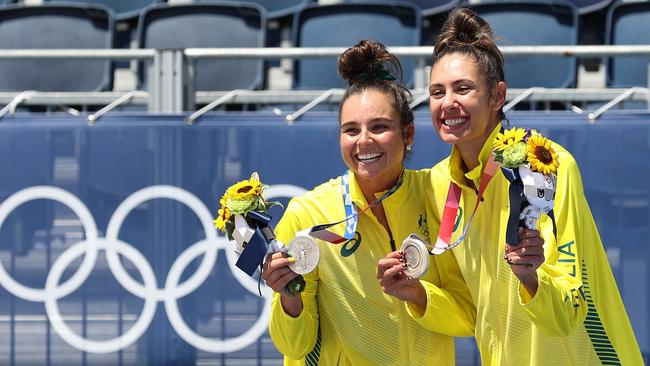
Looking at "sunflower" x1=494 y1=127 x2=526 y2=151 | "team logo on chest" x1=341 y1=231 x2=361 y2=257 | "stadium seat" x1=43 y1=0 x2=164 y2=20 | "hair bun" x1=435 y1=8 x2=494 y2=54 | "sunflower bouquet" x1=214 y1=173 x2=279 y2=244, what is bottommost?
"team logo on chest" x1=341 y1=231 x2=361 y2=257

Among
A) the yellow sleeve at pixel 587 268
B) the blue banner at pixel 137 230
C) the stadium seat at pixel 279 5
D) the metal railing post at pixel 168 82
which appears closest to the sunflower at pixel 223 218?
the yellow sleeve at pixel 587 268

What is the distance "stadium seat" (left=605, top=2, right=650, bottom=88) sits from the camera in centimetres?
671

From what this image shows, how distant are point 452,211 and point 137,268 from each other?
93.7 inches

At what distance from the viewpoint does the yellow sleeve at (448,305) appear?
346cm

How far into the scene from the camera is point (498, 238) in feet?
11.1

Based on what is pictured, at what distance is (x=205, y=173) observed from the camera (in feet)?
17.7

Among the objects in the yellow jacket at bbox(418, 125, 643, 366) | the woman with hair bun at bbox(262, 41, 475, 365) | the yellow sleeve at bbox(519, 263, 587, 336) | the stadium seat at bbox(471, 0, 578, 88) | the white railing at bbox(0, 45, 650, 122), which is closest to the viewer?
the yellow sleeve at bbox(519, 263, 587, 336)

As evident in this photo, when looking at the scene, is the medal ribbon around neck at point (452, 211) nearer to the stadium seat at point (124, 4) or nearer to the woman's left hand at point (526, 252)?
the woman's left hand at point (526, 252)

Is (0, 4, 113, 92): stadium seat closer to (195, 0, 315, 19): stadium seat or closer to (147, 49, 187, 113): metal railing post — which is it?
(195, 0, 315, 19): stadium seat

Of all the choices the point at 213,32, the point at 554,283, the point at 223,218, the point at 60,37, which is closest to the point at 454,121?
the point at 554,283

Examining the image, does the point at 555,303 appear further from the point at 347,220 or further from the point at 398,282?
the point at 347,220

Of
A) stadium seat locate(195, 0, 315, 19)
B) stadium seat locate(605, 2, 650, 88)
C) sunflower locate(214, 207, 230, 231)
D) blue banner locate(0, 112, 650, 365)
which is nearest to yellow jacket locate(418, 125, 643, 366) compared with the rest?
sunflower locate(214, 207, 230, 231)

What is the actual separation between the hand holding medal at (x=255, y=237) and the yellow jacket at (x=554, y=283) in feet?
1.47

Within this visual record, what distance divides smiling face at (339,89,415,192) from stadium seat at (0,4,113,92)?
3922 millimetres
